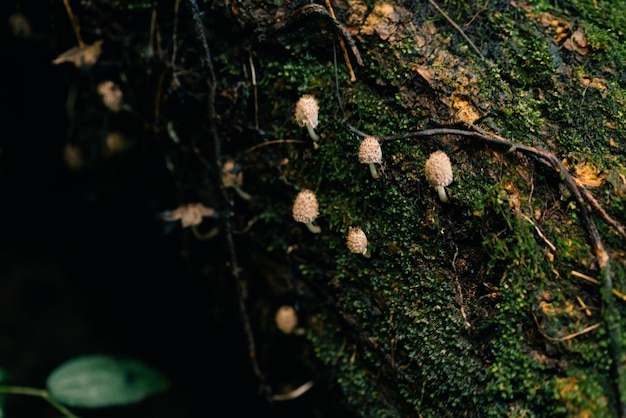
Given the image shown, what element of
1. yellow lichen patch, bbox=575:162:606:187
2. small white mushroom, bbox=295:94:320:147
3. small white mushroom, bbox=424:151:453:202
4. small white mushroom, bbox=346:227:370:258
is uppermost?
small white mushroom, bbox=295:94:320:147

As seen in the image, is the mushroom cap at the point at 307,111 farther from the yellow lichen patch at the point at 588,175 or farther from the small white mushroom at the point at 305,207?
the yellow lichen patch at the point at 588,175

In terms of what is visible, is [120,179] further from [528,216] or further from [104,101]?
[528,216]

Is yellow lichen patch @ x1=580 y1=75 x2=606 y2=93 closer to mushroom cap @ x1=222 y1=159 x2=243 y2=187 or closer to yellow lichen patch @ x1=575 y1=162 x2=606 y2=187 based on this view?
yellow lichen patch @ x1=575 y1=162 x2=606 y2=187

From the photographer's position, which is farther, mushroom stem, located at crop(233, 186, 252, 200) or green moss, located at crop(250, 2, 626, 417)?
mushroom stem, located at crop(233, 186, 252, 200)

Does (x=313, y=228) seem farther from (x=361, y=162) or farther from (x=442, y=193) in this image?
(x=442, y=193)

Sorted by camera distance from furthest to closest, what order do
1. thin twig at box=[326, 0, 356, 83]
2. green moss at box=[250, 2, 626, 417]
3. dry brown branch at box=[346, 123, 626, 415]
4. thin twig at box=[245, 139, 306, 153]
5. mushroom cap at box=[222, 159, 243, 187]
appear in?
mushroom cap at box=[222, 159, 243, 187], thin twig at box=[245, 139, 306, 153], thin twig at box=[326, 0, 356, 83], green moss at box=[250, 2, 626, 417], dry brown branch at box=[346, 123, 626, 415]

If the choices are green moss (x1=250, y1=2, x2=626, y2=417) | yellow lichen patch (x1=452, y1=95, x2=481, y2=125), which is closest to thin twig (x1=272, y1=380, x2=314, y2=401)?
green moss (x1=250, y1=2, x2=626, y2=417)

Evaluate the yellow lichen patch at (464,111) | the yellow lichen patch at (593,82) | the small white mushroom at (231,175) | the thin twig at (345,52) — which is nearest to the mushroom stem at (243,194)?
the small white mushroom at (231,175)
